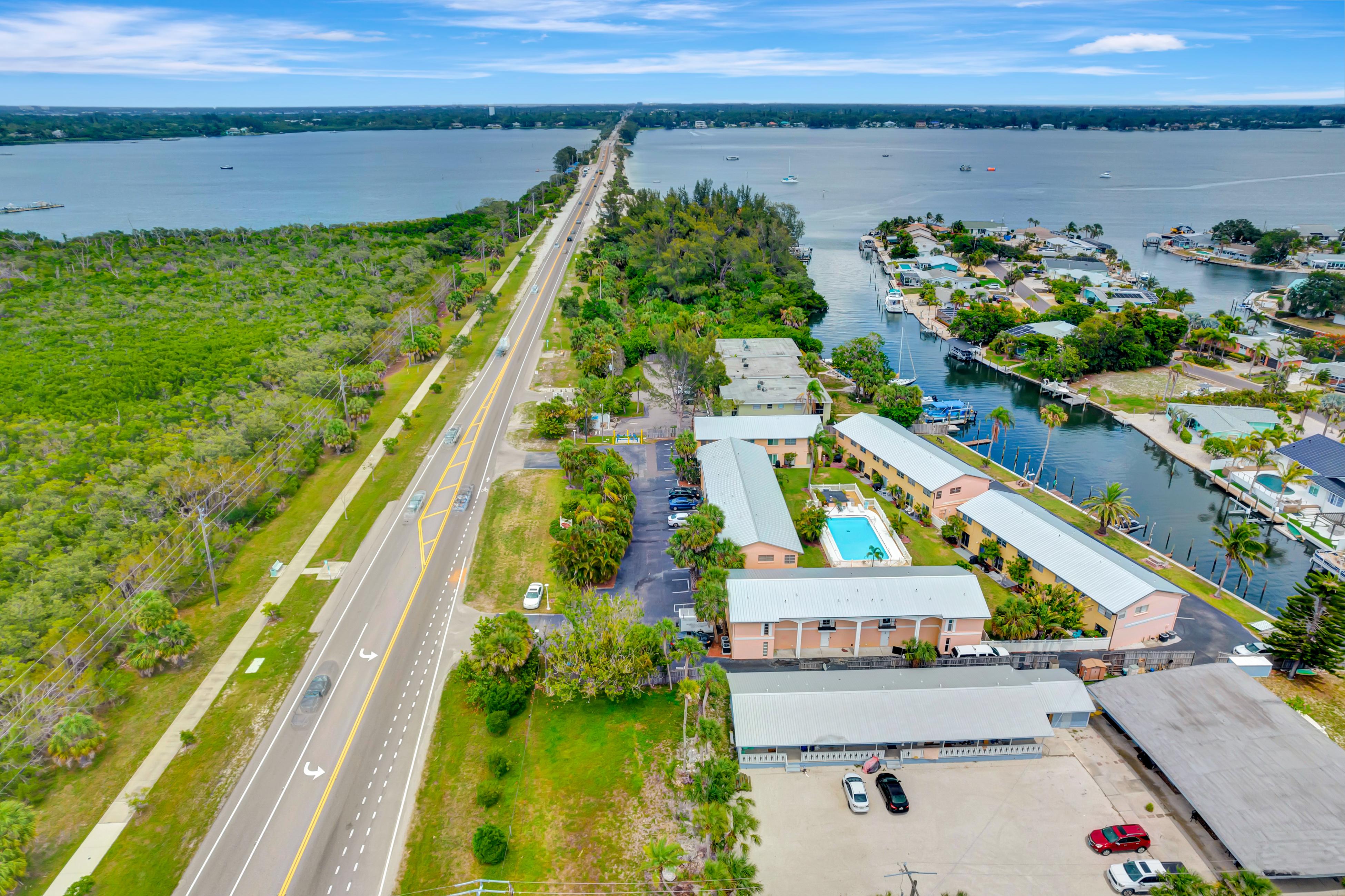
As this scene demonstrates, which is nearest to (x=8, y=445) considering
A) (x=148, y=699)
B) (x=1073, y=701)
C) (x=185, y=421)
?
(x=185, y=421)

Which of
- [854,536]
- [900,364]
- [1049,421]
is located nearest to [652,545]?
[854,536]

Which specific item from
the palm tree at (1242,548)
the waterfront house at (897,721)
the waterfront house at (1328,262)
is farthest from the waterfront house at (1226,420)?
the waterfront house at (1328,262)

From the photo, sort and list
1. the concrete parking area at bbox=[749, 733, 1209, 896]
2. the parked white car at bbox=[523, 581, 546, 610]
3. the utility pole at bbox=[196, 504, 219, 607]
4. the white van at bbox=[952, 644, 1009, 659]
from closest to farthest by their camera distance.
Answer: the concrete parking area at bbox=[749, 733, 1209, 896], the white van at bbox=[952, 644, 1009, 659], the utility pole at bbox=[196, 504, 219, 607], the parked white car at bbox=[523, 581, 546, 610]

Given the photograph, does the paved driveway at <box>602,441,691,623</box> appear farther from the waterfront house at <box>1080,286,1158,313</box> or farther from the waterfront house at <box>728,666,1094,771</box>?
the waterfront house at <box>1080,286,1158,313</box>

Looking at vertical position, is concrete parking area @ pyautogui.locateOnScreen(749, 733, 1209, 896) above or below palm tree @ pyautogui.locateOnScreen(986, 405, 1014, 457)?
below

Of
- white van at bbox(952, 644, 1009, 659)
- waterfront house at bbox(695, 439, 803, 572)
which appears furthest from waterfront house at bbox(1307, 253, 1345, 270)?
white van at bbox(952, 644, 1009, 659)

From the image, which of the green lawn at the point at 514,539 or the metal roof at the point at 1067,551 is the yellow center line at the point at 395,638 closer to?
the green lawn at the point at 514,539

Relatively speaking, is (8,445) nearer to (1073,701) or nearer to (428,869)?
(428,869)
